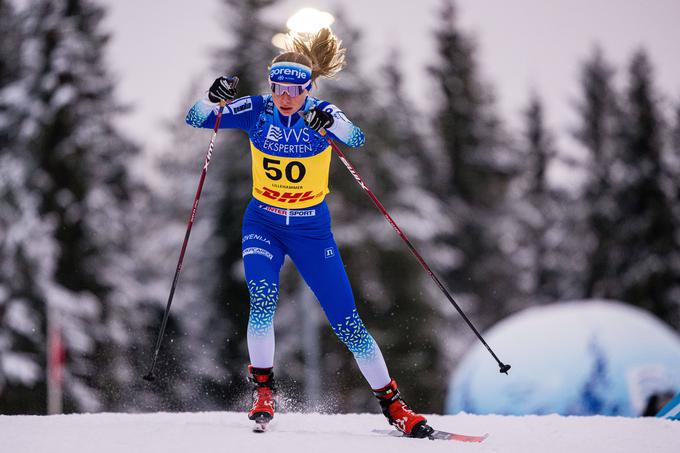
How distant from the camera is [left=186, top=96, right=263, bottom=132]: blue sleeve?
5.19 m

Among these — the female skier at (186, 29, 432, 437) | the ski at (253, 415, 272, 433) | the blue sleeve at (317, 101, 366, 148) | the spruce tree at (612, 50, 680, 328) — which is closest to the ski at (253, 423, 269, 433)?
the ski at (253, 415, 272, 433)

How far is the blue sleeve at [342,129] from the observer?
5051 millimetres

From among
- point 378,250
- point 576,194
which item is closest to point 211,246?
point 378,250

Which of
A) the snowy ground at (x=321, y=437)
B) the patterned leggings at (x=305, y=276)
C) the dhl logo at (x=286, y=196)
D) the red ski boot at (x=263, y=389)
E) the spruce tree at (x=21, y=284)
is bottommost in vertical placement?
the snowy ground at (x=321, y=437)

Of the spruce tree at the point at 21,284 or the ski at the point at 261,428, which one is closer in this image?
the ski at the point at 261,428

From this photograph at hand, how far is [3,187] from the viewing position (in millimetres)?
19797

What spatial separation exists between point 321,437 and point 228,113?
2272mm

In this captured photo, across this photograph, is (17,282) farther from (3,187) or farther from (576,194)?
(576,194)

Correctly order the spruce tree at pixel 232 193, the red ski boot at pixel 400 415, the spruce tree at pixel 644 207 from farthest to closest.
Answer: the spruce tree at pixel 644 207, the spruce tree at pixel 232 193, the red ski boot at pixel 400 415

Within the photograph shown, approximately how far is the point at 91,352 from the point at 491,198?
16.5 metres

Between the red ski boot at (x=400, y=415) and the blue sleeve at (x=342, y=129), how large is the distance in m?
1.73

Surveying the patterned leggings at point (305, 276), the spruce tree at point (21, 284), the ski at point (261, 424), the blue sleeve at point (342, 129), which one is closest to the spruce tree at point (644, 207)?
the spruce tree at point (21, 284)

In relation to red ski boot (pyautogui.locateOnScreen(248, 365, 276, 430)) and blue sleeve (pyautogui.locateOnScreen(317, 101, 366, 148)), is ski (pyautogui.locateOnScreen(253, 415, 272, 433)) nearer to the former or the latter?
red ski boot (pyautogui.locateOnScreen(248, 365, 276, 430))

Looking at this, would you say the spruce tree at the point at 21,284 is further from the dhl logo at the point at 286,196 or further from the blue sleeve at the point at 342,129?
the blue sleeve at the point at 342,129
